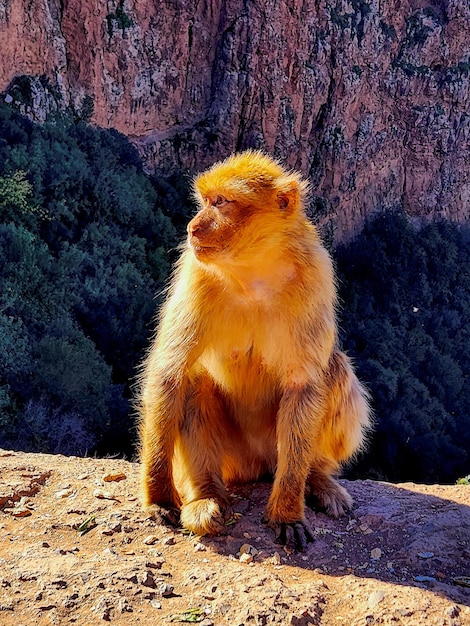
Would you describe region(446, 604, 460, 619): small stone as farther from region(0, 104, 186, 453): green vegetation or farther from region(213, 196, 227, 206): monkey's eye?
region(0, 104, 186, 453): green vegetation

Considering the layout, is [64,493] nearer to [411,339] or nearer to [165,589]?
[165,589]

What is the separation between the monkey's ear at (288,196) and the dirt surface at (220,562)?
1.59 meters

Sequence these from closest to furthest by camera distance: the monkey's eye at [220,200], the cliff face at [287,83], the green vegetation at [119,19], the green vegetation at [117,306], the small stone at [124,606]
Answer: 1. the small stone at [124,606]
2. the monkey's eye at [220,200]
3. the green vegetation at [117,306]
4. the cliff face at [287,83]
5. the green vegetation at [119,19]

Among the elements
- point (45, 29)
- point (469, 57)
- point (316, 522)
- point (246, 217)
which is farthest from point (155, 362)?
point (469, 57)

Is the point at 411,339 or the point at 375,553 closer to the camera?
the point at 375,553

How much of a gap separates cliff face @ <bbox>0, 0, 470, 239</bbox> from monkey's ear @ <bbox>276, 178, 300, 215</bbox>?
20.0 meters

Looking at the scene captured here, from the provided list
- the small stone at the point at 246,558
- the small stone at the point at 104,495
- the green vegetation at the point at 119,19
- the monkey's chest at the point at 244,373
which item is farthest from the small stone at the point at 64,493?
the green vegetation at the point at 119,19

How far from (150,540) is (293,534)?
0.69 meters

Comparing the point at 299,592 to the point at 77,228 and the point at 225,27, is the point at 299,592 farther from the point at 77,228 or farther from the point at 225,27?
the point at 225,27

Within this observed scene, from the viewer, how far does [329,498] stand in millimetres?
3795

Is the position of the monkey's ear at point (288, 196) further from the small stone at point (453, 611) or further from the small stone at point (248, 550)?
the small stone at point (453, 611)

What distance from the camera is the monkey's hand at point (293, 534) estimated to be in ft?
11.0

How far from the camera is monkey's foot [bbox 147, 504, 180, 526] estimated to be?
3.52m

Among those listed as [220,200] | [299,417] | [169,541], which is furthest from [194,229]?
[169,541]
